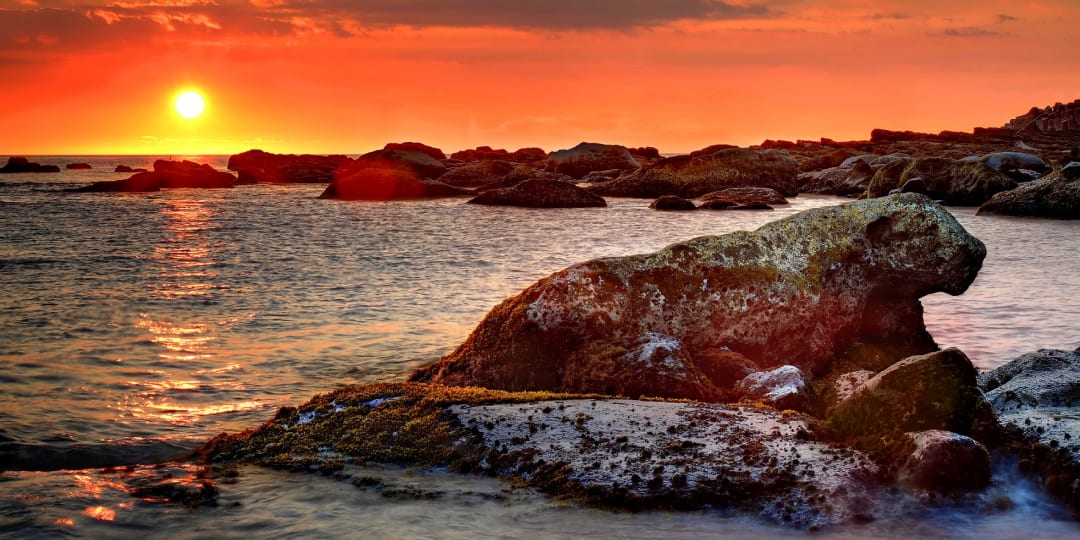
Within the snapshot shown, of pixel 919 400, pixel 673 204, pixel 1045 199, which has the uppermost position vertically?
pixel 1045 199

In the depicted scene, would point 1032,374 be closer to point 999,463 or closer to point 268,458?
point 999,463

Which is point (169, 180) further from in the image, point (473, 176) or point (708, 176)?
point (708, 176)

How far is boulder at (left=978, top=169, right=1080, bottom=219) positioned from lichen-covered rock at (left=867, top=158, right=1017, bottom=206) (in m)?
4.88

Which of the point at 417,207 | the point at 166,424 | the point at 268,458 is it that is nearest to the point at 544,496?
the point at 268,458

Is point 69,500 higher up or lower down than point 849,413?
lower down

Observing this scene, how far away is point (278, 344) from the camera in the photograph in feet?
39.3

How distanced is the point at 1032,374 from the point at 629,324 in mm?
3933

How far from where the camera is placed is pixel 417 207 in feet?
149

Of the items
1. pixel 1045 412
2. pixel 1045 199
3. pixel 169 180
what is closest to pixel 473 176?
pixel 169 180

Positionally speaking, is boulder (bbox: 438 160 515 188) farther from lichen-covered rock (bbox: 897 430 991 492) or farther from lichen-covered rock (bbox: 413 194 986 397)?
lichen-covered rock (bbox: 897 430 991 492)

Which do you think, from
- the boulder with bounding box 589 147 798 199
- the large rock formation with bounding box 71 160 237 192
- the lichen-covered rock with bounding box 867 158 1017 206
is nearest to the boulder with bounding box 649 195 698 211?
the lichen-covered rock with bounding box 867 158 1017 206

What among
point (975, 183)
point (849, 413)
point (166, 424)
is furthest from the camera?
point (975, 183)

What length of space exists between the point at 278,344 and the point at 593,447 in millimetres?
6447

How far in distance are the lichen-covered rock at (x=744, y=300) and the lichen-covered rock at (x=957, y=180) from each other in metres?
32.7
